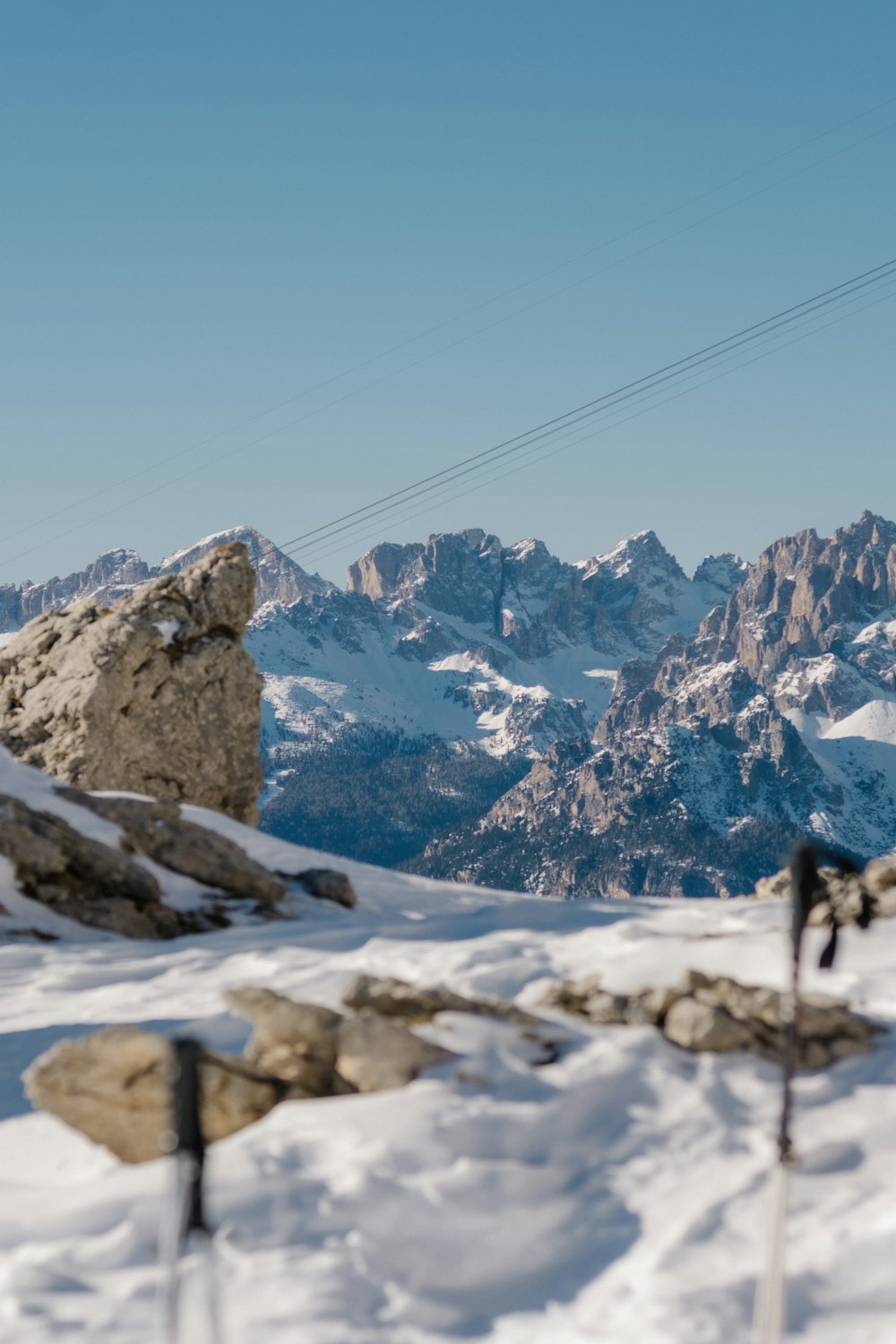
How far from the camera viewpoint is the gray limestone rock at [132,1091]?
1073 cm

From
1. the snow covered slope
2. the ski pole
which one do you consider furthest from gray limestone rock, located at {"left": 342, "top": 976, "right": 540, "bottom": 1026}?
the ski pole

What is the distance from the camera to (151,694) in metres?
36.2

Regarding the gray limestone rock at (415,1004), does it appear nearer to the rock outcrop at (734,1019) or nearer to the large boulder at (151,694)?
the rock outcrop at (734,1019)

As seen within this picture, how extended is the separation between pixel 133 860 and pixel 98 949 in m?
4.07

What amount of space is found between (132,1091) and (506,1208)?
10.7ft

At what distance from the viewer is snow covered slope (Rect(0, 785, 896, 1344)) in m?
8.34

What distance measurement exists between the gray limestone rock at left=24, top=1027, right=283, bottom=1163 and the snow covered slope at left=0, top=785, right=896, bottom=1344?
326 millimetres

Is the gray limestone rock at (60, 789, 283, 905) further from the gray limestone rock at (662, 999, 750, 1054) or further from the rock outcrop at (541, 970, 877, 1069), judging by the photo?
the gray limestone rock at (662, 999, 750, 1054)

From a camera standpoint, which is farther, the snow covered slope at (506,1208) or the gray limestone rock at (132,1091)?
the gray limestone rock at (132,1091)

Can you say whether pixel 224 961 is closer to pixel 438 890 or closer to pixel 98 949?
pixel 98 949

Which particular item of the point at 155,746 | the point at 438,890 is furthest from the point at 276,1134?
the point at 155,746

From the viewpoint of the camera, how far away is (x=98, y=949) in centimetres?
2036

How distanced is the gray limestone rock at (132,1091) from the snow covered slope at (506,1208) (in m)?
0.33

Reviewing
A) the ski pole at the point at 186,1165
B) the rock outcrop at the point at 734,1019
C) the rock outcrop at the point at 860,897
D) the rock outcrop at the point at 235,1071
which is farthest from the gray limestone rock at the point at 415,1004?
the ski pole at the point at 186,1165
